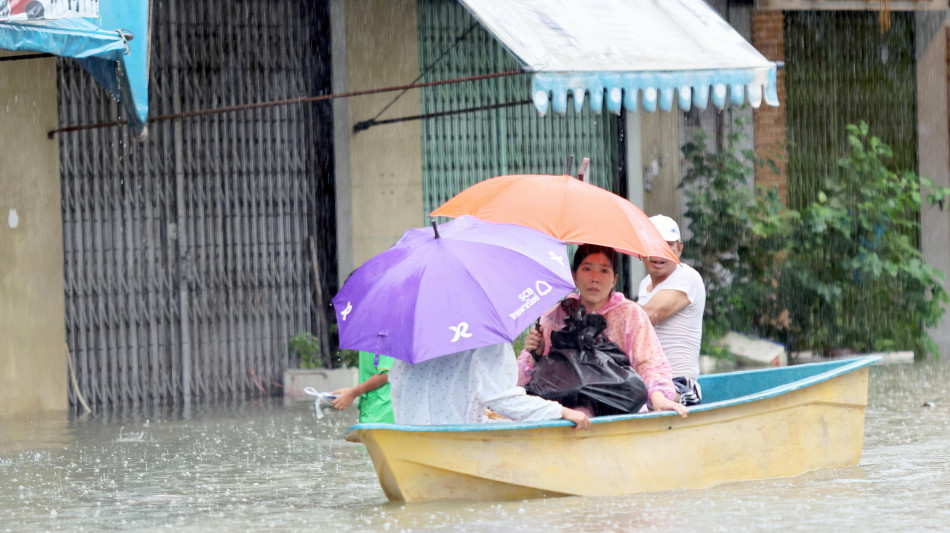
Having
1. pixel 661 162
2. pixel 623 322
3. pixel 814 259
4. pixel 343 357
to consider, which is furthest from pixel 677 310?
pixel 661 162

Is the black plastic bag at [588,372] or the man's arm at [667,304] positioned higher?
the man's arm at [667,304]

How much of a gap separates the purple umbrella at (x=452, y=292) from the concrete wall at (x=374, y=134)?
6400 mm

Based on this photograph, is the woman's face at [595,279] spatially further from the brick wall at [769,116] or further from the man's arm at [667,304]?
the brick wall at [769,116]

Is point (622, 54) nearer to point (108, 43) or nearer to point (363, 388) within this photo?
point (108, 43)

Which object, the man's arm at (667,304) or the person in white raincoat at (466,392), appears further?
the man's arm at (667,304)

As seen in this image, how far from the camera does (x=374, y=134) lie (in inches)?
541

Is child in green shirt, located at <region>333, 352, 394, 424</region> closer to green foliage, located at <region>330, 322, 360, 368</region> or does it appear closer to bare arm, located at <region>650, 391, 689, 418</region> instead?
bare arm, located at <region>650, 391, 689, 418</region>

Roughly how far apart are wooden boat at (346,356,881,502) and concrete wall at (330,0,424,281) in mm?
6245

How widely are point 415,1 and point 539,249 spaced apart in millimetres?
7280

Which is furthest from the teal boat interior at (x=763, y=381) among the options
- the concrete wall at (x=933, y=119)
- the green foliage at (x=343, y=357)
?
the concrete wall at (x=933, y=119)

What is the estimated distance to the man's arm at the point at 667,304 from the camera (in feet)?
26.6

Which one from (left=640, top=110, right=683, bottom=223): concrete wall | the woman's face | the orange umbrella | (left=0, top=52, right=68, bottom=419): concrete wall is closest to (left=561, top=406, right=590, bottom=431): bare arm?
the woman's face

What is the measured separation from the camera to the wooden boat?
700 centimetres

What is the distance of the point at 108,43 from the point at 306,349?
4.76 m
